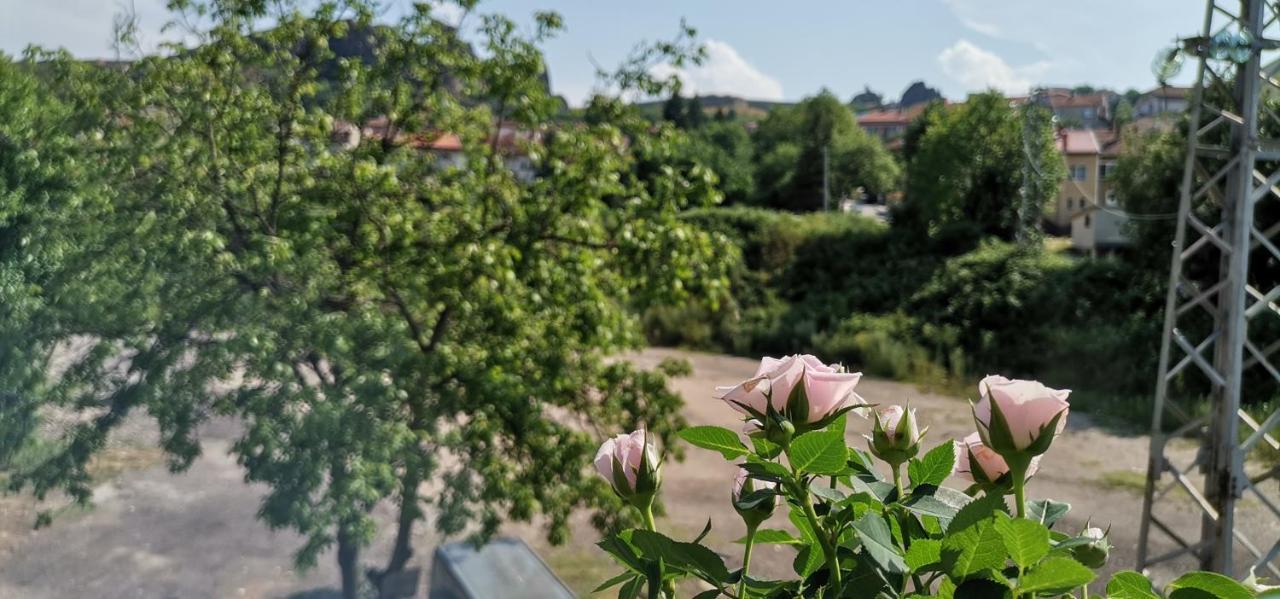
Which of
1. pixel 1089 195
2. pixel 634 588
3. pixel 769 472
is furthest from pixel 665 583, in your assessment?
pixel 1089 195

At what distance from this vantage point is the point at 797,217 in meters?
17.0

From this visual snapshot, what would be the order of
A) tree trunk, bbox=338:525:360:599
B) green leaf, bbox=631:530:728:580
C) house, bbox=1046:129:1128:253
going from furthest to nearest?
house, bbox=1046:129:1128:253
tree trunk, bbox=338:525:360:599
green leaf, bbox=631:530:728:580

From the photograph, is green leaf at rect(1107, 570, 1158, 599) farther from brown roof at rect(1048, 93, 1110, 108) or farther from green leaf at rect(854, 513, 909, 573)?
brown roof at rect(1048, 93, 1110, 108)

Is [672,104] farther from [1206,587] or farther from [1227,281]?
[1206,587]

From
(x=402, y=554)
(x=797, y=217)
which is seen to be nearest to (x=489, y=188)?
(x=402, y=554)

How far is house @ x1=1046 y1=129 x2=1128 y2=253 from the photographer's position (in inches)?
251

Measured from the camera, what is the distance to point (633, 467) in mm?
806

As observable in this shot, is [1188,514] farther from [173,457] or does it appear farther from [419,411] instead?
[173,457]

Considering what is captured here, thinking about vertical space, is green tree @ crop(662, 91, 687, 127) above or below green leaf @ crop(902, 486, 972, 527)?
above

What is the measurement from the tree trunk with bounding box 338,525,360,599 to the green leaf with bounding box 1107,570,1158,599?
3362mm

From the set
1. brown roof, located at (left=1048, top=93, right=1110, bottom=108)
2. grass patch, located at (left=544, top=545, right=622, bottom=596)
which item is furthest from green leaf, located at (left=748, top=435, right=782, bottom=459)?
brown roof, located at (left=1048, top=93, right=1110, bottom=108)

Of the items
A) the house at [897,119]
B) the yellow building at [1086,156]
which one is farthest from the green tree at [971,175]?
the yellow building at [1086,156]

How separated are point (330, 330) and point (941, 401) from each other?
325 inches

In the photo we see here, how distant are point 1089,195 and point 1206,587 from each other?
6.85m
